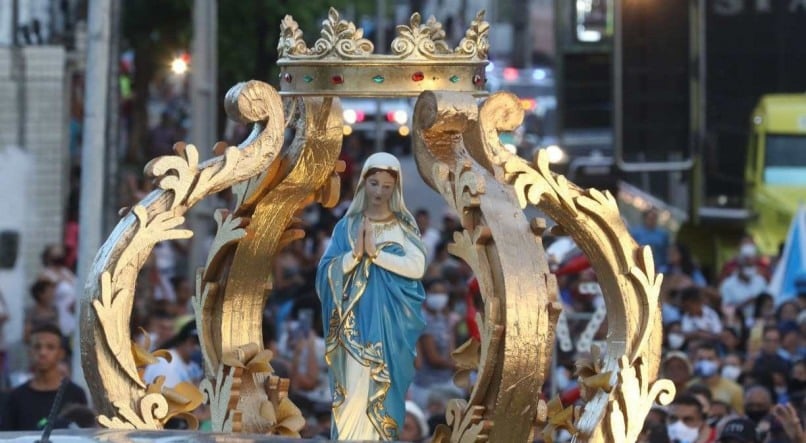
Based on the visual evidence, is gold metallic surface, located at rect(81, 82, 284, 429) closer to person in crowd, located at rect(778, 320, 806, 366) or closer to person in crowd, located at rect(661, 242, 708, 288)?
person in crowd, located at rect(778, 320, 806, 366)

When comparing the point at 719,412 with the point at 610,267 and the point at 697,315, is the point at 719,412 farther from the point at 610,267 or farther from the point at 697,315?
the point at 697,315

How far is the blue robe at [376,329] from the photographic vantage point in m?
9.80

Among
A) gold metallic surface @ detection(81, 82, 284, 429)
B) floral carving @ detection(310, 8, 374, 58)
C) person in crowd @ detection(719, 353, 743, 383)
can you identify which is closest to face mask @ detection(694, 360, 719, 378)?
person in crowd @ detection(719, 353, 743, 383)

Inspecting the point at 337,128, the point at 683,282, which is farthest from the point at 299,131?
the point at 683,282

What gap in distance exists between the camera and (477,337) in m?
9.52

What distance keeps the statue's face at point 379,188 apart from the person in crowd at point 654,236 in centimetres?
1410

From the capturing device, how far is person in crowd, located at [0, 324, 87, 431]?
12.3m

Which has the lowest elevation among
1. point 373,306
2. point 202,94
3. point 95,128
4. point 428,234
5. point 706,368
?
point 706,368

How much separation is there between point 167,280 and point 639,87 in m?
6.33

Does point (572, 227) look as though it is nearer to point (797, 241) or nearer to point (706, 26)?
point (797, 241)

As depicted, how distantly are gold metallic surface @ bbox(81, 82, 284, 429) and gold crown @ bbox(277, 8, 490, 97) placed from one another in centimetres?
28

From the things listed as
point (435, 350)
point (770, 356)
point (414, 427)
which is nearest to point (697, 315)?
point (435, 350)

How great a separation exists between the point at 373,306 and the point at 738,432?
288 cm

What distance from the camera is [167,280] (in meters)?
22.4
